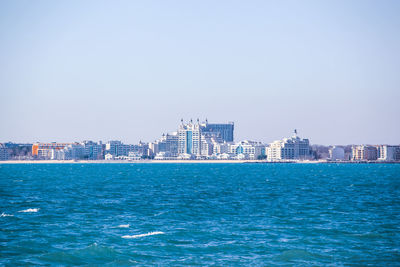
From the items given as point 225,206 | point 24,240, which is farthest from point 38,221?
point 225,206

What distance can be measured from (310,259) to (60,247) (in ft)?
43.1

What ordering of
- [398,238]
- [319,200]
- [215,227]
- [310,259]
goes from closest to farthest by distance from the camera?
1. [310,259]
2. [398,238]
3. [215,227]
4. [319,200]

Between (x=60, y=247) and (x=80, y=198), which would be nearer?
(x=60, y=247)

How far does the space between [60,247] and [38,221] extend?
977cm

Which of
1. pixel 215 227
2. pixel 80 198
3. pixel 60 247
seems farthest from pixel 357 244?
pixel 80 198

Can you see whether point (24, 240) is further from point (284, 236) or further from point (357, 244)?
point (357, 244)

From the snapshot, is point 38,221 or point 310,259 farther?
point 38,221

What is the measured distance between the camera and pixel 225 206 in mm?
49375

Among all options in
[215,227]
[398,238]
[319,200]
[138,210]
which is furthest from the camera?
[319,200]

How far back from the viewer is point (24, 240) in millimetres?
31922

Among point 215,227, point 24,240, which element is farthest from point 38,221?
point 215,227

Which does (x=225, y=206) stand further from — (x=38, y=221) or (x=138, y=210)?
(x=38, y=221)

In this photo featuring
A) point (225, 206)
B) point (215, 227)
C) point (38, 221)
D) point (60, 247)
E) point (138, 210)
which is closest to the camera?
point (60, 247)

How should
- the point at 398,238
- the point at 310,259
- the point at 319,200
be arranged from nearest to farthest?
the point at 310,259, the point at 398,238, the point at 319,200
